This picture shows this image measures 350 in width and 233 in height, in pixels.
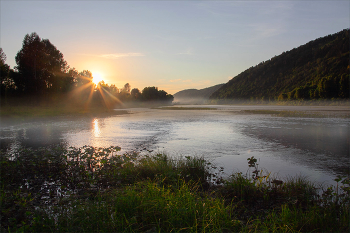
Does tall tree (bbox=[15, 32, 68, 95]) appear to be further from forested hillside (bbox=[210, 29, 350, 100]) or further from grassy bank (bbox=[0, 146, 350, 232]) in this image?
forested hillside (bbox=[210, 29, 350, 100])

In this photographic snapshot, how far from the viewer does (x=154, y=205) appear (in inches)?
168

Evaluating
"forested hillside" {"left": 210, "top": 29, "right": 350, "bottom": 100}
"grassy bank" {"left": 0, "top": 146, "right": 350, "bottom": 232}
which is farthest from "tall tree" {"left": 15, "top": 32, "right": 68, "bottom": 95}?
Answer: "forested hillside" {"left": 210, "top": 29, "right": 350, "bottom": 100}

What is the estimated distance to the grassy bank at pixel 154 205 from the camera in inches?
154

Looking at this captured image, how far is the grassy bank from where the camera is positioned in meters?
3.91

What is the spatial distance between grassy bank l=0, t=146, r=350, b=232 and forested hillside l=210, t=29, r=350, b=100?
88983 mm

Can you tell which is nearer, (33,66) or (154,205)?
(154,205)

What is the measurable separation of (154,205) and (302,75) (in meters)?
139

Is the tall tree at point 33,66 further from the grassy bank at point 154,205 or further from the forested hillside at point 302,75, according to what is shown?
the forested hillside at point 302,75

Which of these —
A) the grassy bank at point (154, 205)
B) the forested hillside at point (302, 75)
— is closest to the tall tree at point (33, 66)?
the grassy bank at point (154, 205)

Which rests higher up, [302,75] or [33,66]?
[302,75]

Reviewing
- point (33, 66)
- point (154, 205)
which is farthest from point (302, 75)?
point (154, 205)

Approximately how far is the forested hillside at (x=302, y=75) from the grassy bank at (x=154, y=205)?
88983 millimetres

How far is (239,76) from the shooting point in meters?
181

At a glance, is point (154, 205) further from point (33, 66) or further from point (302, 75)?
point (302, 75)
